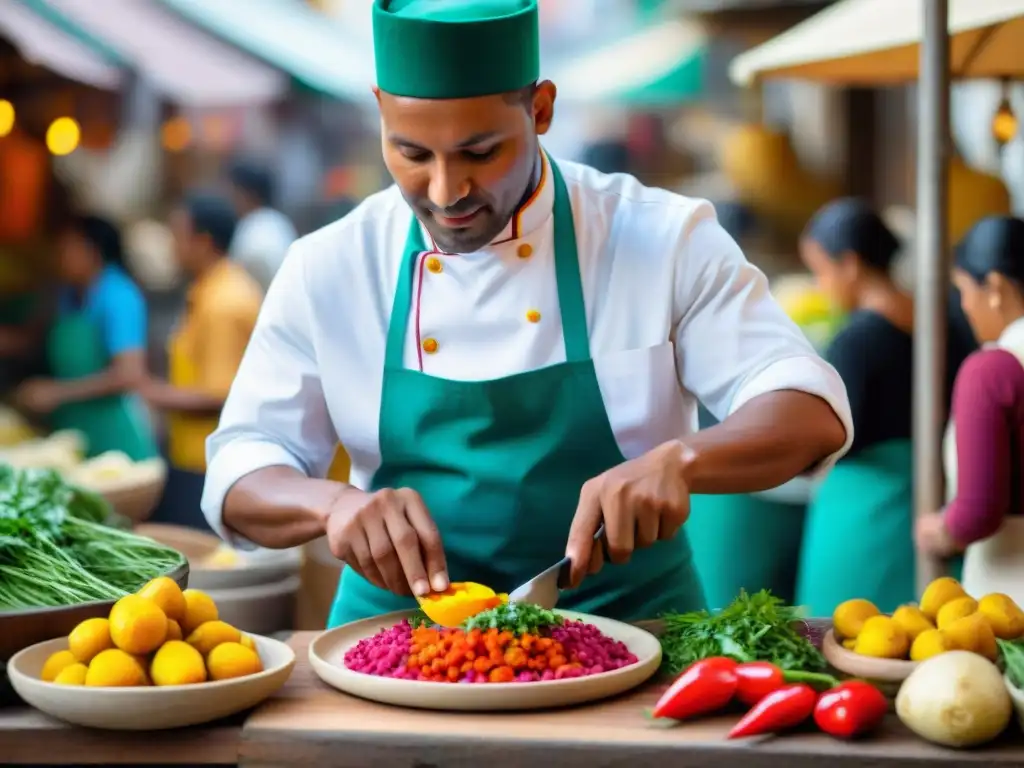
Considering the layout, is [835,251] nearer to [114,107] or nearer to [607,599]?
[607,599]

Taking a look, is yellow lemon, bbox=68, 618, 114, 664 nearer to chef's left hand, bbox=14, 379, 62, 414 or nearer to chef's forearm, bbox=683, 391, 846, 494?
chef's forearm, bbox=683, 391, 846, 494

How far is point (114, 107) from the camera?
312 inches

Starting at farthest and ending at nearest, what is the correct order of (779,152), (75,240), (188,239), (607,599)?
1. (779,152)
2. (75,240)
3. (188,239)
4. (607,599)

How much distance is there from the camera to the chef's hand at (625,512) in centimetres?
189

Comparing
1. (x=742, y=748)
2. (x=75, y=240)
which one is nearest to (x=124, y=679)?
(x=742, y=748)

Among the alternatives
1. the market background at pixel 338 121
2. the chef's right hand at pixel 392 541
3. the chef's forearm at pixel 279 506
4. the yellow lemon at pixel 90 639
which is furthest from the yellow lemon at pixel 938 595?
the market background at pixel 338 121

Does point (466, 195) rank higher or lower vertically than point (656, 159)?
lower

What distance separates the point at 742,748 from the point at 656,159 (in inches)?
326

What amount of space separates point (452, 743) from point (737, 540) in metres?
3.13

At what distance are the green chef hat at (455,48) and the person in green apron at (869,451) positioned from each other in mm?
2285

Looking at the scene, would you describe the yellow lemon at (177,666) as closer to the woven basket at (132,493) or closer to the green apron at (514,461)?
the green apron at (514,461)

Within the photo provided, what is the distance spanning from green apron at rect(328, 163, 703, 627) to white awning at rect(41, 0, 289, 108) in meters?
5.73

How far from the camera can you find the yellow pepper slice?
1.86 m

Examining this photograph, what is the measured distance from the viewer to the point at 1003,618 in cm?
179
